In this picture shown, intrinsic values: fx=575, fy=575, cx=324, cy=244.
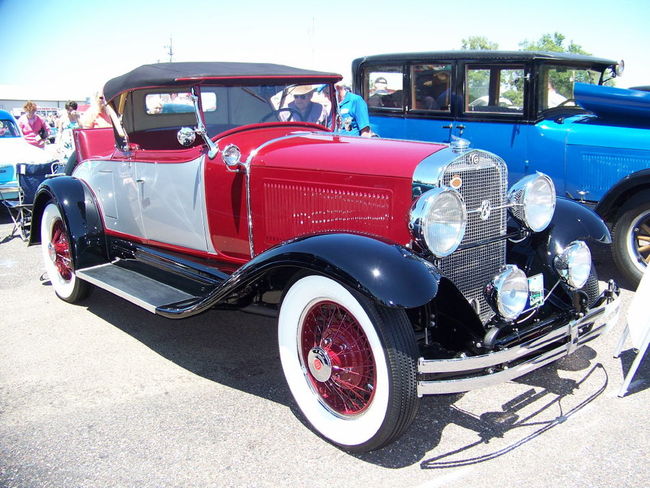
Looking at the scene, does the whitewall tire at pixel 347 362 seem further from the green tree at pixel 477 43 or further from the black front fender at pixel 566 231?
the green tree at pixel 477 43

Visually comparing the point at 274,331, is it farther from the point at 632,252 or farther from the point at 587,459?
the point at 632,252

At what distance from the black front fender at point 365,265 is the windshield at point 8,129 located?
29.7 ft

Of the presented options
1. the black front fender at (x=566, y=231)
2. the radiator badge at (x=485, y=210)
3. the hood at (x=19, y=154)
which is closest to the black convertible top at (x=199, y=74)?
the radiator badge at (x=485, y=210)

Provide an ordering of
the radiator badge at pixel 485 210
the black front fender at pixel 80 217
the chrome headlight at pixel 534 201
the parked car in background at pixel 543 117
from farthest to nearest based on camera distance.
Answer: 1. the parked car in background at pixel 543 117
2. the black front fender at pixel 80 217
3. the chrome headlight at pixel 534 201
4. the radiator badge at pixel 485 210

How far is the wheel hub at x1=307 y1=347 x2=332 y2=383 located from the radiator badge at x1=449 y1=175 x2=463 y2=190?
1005 mm

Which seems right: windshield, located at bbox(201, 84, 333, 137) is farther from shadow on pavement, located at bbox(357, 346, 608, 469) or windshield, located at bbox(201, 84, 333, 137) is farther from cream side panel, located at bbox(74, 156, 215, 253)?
shadow on pavement, located at bbox(357, 346, 608, 469)

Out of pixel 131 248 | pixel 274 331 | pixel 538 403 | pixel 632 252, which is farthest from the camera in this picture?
pixel 632 252

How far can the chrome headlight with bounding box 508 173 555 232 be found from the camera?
307 cm

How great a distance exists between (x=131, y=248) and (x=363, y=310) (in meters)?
2.66

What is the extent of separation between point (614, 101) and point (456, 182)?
121 inches

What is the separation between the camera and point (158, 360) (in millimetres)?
3676

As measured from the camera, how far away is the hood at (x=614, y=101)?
4.88 meters

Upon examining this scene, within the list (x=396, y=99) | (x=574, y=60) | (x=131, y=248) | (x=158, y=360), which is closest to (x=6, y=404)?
(x=158, y=360)

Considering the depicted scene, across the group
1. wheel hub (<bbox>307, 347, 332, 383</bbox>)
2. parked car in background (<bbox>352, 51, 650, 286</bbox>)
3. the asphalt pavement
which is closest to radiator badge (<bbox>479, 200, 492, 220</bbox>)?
the asphalt pavement
